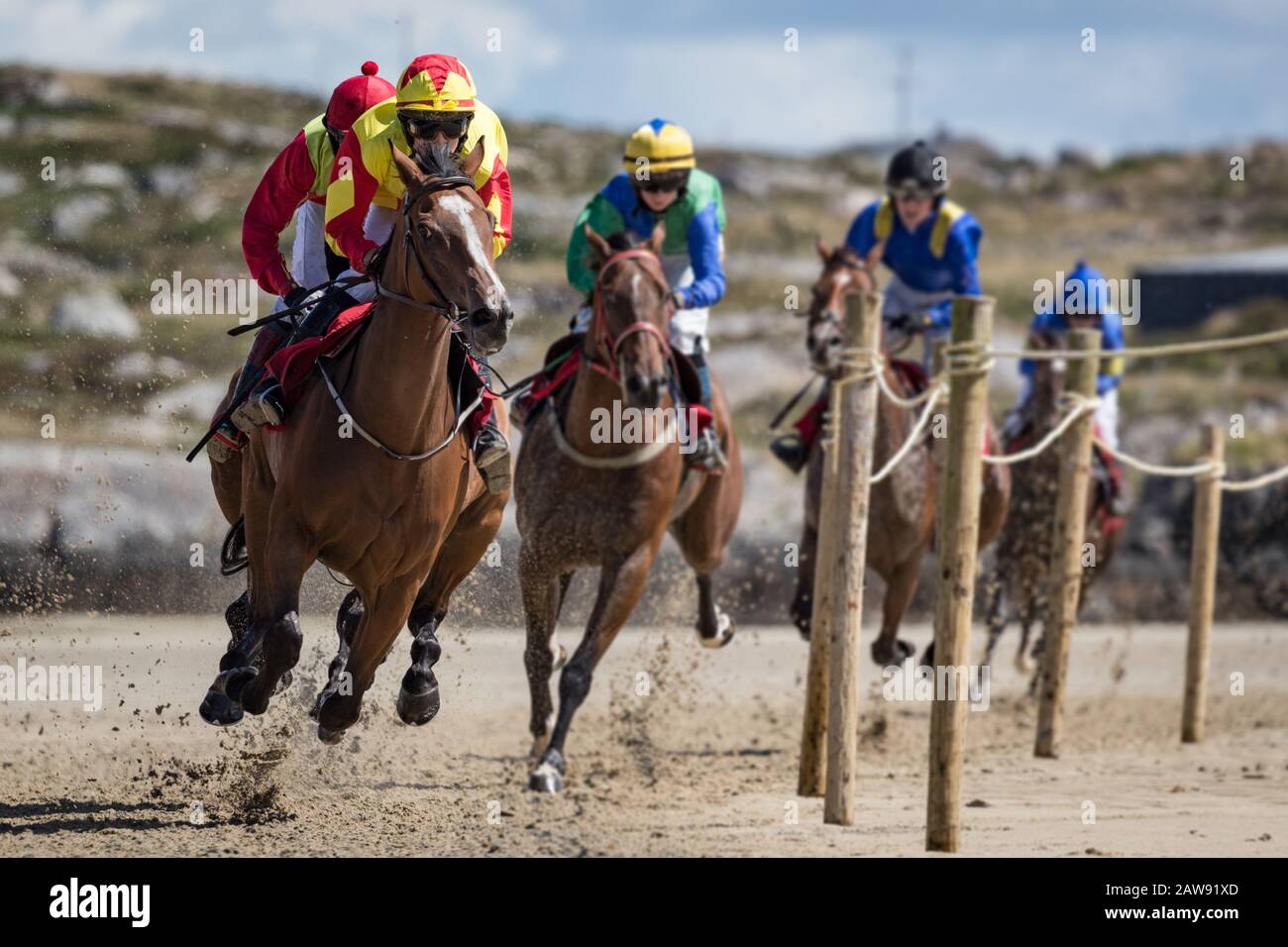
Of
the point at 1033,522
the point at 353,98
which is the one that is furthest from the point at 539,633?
the point at 1033,522

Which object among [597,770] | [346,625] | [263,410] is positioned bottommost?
[597,770]

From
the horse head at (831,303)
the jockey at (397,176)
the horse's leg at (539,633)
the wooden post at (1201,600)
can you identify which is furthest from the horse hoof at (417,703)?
the wooden post at (1201,600)

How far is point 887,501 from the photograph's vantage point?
11047mm

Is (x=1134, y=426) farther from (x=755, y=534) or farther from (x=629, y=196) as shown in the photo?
(x=629, y=196)

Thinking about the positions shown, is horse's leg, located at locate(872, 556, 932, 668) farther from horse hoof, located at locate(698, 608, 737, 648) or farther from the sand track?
horse hoof, located at locate(698, 608, 737, 648)

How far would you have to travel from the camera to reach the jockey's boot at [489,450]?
25.6 ft

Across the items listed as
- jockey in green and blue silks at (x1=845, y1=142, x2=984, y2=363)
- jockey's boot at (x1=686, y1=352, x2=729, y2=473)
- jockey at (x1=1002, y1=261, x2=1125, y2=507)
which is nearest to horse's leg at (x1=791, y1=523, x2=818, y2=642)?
jockey's boot at (x1=686, y1=352, x2=729, y2=473)

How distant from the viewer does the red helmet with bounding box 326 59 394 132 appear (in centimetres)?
809

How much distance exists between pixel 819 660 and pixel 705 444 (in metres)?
1.48

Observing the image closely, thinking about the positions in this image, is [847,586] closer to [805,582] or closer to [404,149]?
[404,149]

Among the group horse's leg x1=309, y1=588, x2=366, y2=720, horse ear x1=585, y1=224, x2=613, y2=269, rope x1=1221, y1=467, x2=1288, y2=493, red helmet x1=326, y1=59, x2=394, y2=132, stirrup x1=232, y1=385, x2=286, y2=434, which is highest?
red helmet x1=326, y1=59, x2=394, y2=132

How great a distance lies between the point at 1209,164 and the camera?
57312 mm

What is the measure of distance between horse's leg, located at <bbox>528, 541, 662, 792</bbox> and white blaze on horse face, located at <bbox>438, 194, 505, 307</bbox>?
2.76 m

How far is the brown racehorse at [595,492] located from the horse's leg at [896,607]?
201cm
